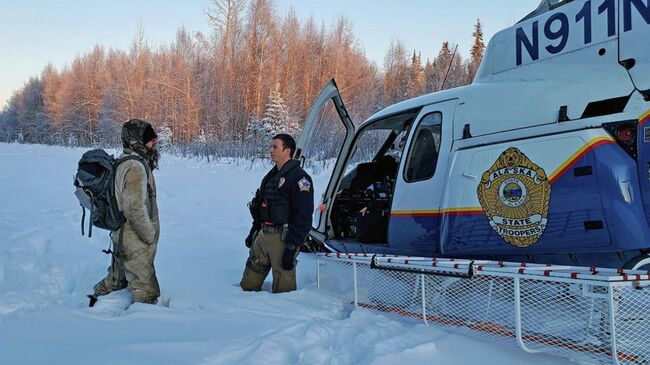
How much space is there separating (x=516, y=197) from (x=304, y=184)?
1898mm

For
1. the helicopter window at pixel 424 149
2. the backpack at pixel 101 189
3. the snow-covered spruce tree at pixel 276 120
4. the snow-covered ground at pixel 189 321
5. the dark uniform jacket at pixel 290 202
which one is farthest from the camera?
the snow-covered spruce tree at pixel 276 120

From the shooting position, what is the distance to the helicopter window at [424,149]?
4.65 m

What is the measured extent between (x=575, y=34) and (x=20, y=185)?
1268cm

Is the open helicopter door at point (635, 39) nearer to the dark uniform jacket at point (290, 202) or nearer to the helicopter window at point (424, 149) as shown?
the helicopter window at point (424, 149)

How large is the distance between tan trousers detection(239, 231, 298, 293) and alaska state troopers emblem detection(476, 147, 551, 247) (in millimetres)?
1887

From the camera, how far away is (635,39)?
3305mm

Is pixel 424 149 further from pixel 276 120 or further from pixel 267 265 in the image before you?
pixel 276 120

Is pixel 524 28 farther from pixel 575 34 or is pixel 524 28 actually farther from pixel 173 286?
pixel 173 286

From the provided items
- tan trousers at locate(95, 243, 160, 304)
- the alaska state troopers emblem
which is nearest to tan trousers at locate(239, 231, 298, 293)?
tan trousers at locate(95, 243, 160, 304)

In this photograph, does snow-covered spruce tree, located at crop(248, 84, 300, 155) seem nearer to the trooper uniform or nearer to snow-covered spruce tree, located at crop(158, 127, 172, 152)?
snow-covered spruce tree, located at crop(158, 127, 172, 152)

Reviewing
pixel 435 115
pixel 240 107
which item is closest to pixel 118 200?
pixel 435 115

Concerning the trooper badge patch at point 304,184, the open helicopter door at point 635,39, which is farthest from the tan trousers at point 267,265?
the open helicopter door at point 635,39

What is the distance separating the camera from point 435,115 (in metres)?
4.63

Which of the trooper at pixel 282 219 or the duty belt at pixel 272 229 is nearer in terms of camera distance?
the trooper at pixel 282 219
